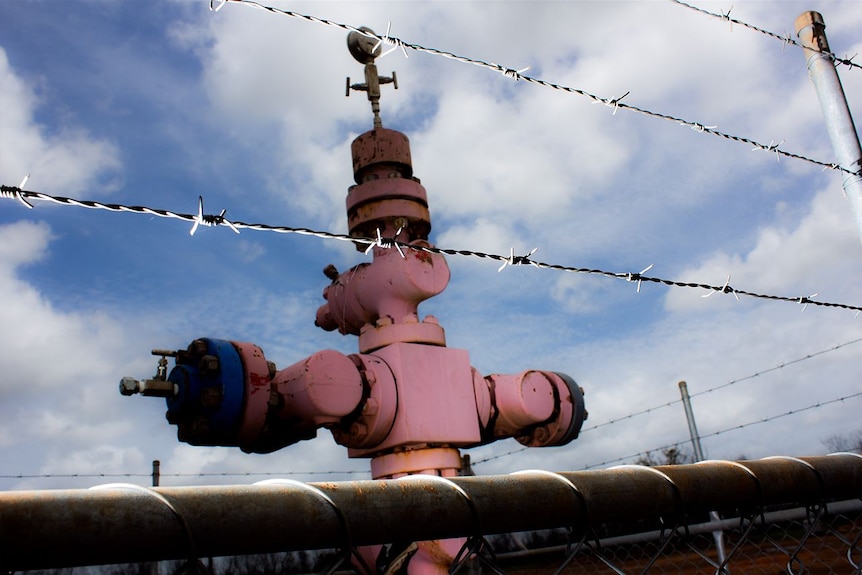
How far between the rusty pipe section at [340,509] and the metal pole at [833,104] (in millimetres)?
2610

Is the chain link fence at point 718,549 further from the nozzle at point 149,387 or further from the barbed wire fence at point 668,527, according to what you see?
the nozzle at point 149,387

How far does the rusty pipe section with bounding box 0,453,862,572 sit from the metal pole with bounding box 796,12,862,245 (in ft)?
8.56

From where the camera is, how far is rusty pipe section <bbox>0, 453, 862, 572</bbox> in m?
1.01

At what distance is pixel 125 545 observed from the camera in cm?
105

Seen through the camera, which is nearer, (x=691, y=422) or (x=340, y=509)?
(x=340, y=509)

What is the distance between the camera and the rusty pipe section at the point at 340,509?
1015 mm

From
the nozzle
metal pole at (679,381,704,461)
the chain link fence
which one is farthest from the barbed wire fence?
metal pole at (679,381,704,461)

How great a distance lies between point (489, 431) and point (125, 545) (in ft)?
12.6

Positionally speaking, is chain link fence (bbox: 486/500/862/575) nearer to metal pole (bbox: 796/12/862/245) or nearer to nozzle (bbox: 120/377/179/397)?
metal pole (bbox: 796/12/862/245)

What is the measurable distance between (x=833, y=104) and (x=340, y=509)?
382 cm

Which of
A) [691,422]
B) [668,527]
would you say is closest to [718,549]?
[668,527]

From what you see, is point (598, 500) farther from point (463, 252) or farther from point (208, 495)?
point (463, 252)

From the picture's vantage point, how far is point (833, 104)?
4.00m

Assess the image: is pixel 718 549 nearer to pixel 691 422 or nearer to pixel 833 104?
pixel 833 104
